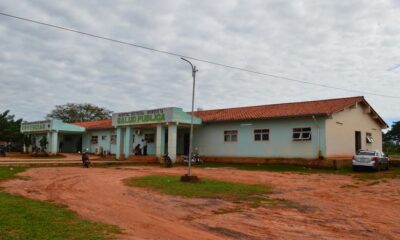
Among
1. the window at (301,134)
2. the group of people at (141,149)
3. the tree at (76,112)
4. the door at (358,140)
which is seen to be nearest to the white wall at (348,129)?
the door at (358,140)

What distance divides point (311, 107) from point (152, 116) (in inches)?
481

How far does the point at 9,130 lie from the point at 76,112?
75.8ft

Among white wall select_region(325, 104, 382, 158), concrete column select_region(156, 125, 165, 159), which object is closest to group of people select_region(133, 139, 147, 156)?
concrete column select_region(156, 125, 165, 159)

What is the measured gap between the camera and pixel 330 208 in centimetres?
1141

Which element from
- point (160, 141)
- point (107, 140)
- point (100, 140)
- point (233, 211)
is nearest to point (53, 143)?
point (100, 140)

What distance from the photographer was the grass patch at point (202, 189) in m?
13.4

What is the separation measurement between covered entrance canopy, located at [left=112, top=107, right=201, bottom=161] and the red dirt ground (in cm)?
1345

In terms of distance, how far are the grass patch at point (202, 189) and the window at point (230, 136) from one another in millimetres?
14489

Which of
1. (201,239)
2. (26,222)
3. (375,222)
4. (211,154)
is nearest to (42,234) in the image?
(26,222)

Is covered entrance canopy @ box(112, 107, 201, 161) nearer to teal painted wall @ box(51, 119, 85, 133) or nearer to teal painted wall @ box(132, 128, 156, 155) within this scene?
teal painted wall @ box(132, 128, 156, 155)

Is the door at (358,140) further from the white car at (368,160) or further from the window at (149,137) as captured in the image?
the window at (149,137)

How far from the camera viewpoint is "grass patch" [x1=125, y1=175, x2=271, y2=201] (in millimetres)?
13438

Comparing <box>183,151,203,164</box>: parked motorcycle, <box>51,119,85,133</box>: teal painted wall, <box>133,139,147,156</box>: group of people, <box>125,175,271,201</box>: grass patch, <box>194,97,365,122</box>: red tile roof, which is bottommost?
<box>125,175,271,201</box>: grass patch

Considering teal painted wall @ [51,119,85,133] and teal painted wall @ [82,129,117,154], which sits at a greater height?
teal painted wall @ [51,119,85,133]
